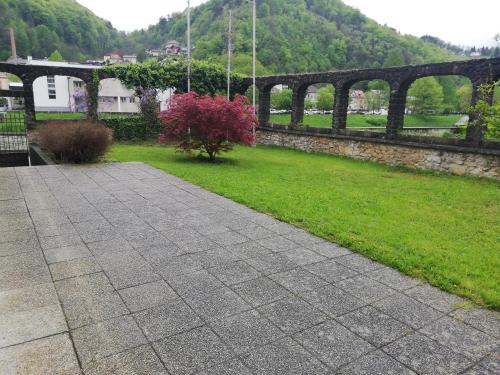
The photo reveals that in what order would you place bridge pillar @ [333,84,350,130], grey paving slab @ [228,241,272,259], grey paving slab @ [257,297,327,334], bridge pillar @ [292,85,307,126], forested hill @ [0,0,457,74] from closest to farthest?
grey paving slab @ [257,297,327,334] → grey paving slab @ [228,241,272,259] → bridge pillar @ [333,84,350,130] → bridge pillar @ [292,85,307,126] → forested hill @ [0,0,457,74]

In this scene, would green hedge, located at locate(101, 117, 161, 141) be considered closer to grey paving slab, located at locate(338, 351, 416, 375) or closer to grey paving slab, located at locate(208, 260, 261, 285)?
grey paving slab, located at locate(208, 260, 261, 285)

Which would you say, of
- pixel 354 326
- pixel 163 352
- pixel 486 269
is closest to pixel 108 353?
pixel 163 352

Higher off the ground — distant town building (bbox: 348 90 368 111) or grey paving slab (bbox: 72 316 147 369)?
distant town building (bbox: 348 90 368 111)

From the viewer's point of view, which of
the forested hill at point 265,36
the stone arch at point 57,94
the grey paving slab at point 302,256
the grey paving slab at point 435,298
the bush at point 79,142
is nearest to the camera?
the grey paving slab at point 435,298

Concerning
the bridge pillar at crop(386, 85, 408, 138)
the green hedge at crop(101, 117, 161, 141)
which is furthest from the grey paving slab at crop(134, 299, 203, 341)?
the green hedge at crop(101, 117, 161, 141)

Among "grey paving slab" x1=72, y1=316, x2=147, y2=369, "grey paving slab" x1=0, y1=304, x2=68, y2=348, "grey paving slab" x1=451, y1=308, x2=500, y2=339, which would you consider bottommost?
"grey paving slab" x1=451, y1=308, x2=500, y2=339

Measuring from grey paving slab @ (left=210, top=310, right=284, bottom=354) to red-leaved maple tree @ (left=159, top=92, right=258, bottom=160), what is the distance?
7808 mm

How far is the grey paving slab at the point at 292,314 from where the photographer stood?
8.66 feet

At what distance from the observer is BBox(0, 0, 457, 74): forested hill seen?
178 ft

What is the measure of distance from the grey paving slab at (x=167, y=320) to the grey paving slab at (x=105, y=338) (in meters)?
0.06

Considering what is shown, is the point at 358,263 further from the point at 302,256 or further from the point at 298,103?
the point at 298,103

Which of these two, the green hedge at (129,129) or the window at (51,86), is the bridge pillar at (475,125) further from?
the window at (51,86)

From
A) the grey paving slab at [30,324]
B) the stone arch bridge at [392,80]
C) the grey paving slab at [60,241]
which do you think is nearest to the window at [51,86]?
the stone arch bridge at [392,80]

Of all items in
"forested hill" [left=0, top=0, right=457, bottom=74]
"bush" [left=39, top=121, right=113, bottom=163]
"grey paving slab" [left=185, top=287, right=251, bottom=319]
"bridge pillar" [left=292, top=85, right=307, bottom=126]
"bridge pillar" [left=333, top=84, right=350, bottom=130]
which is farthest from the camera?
"forested hill" [left=0, top=0, right=457, bottom=74]
